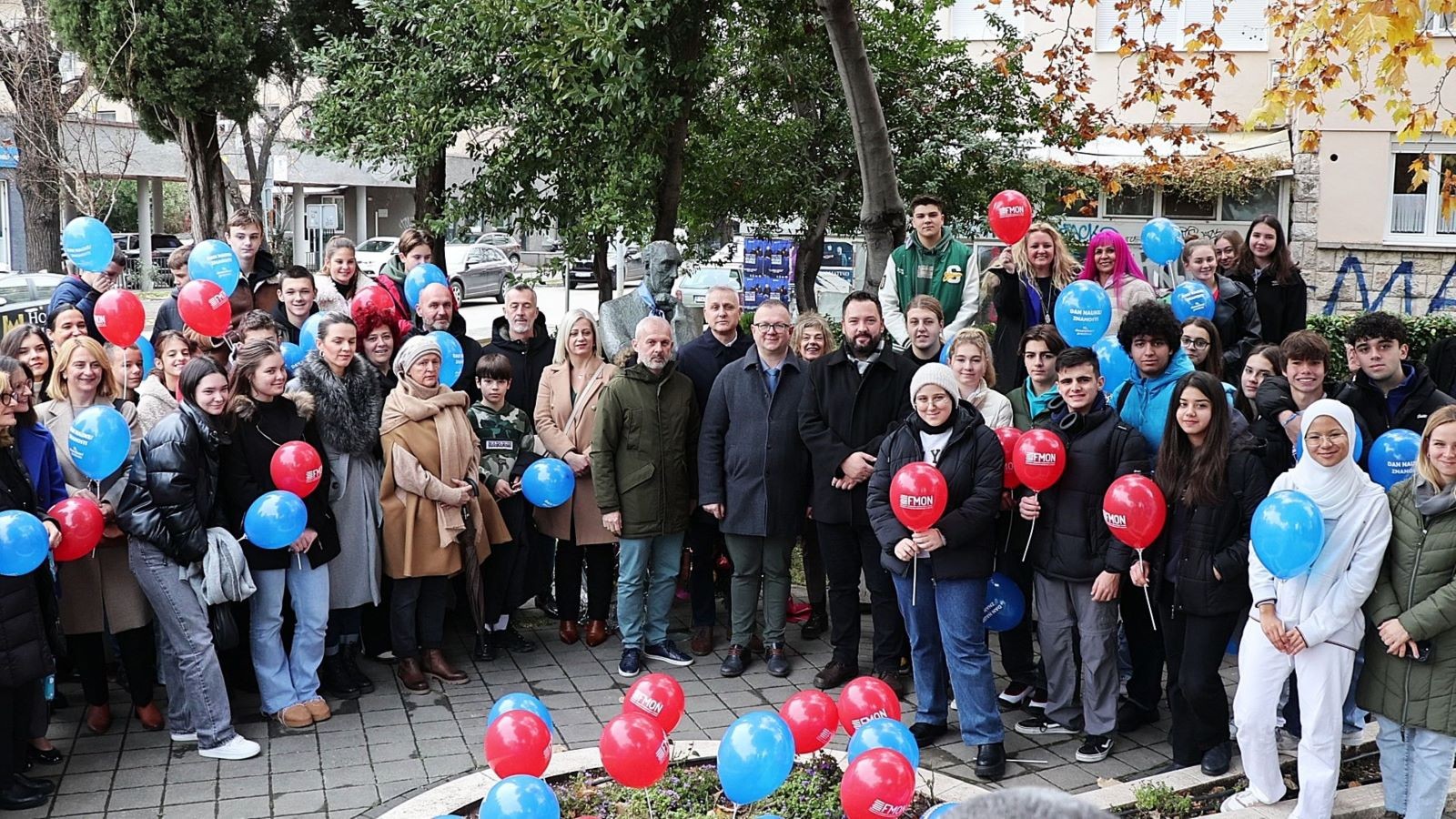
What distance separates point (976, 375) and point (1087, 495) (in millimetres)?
874

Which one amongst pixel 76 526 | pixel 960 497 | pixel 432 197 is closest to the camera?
pixel 76 526

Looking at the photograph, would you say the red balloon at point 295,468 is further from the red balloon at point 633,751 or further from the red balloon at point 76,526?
the red balloon at point 633,751

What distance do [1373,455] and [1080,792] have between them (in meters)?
2.10

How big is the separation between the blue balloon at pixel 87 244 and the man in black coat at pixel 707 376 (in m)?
3.56

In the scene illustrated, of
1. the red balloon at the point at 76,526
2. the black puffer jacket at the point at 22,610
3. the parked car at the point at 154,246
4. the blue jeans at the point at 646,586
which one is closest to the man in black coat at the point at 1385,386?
the blue jeans at the point at 646,586

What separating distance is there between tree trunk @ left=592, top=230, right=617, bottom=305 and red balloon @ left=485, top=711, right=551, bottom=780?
5724 millimetres

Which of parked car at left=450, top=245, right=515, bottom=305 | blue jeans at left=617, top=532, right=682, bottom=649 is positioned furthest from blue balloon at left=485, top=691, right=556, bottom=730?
parked car at left=450, top=245, right=515, bottom=305

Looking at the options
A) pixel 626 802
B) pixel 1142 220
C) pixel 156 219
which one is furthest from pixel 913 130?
pixel 156 219

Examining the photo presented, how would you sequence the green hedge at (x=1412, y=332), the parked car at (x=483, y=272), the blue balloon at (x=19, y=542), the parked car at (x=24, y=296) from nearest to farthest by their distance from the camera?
the blue balloon at (x=19, y=542) → the green hedge at (x=1412, y=332) → the parked car at (x=24, y=296) → the parked car at (x=483, y=272)

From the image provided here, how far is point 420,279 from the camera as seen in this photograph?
26.5ft

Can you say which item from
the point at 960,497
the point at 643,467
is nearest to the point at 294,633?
the point at 643,467

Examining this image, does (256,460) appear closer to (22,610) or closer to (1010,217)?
(22,610)

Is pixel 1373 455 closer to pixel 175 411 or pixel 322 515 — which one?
pixel 322 515

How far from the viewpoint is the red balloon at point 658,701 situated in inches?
190
